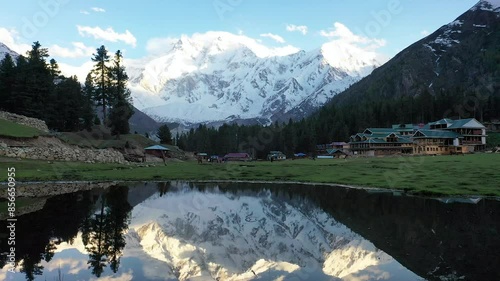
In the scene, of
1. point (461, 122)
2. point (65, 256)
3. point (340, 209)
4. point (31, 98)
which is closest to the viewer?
point (65, 256)

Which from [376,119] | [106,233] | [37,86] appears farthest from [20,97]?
[376,119]

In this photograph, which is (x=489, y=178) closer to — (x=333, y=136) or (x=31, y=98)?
(x=31, y=98)

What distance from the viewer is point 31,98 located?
79000 millimetres

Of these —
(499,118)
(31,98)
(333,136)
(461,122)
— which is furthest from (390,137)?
(31,98)

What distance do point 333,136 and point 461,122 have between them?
54.7 metres

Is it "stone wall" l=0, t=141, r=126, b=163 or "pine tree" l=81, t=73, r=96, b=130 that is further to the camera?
"pine tree" l=81, t=73, r=96, b=130

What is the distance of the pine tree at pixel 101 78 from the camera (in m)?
99.8

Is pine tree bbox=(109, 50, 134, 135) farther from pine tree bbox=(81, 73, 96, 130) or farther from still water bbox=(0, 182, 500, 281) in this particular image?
still water bbox=(0, 182, 500, 281)

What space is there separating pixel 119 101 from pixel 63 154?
1512 inches

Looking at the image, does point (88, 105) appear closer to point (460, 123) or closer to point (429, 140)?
point (429, 140)

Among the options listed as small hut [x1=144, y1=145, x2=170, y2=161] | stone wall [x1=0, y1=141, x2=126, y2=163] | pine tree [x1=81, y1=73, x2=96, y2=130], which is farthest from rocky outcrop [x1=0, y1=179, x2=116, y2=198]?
pine tree [x1=81, y1=73, x2=96, y2=130]

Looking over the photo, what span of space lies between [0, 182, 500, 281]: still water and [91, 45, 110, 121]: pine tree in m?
69.6

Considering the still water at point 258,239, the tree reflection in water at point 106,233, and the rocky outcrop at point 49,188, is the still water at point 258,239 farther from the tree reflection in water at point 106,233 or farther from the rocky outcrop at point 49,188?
the rocky outcrop at point 49,188

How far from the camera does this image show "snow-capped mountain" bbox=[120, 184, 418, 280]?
16.4 meters
